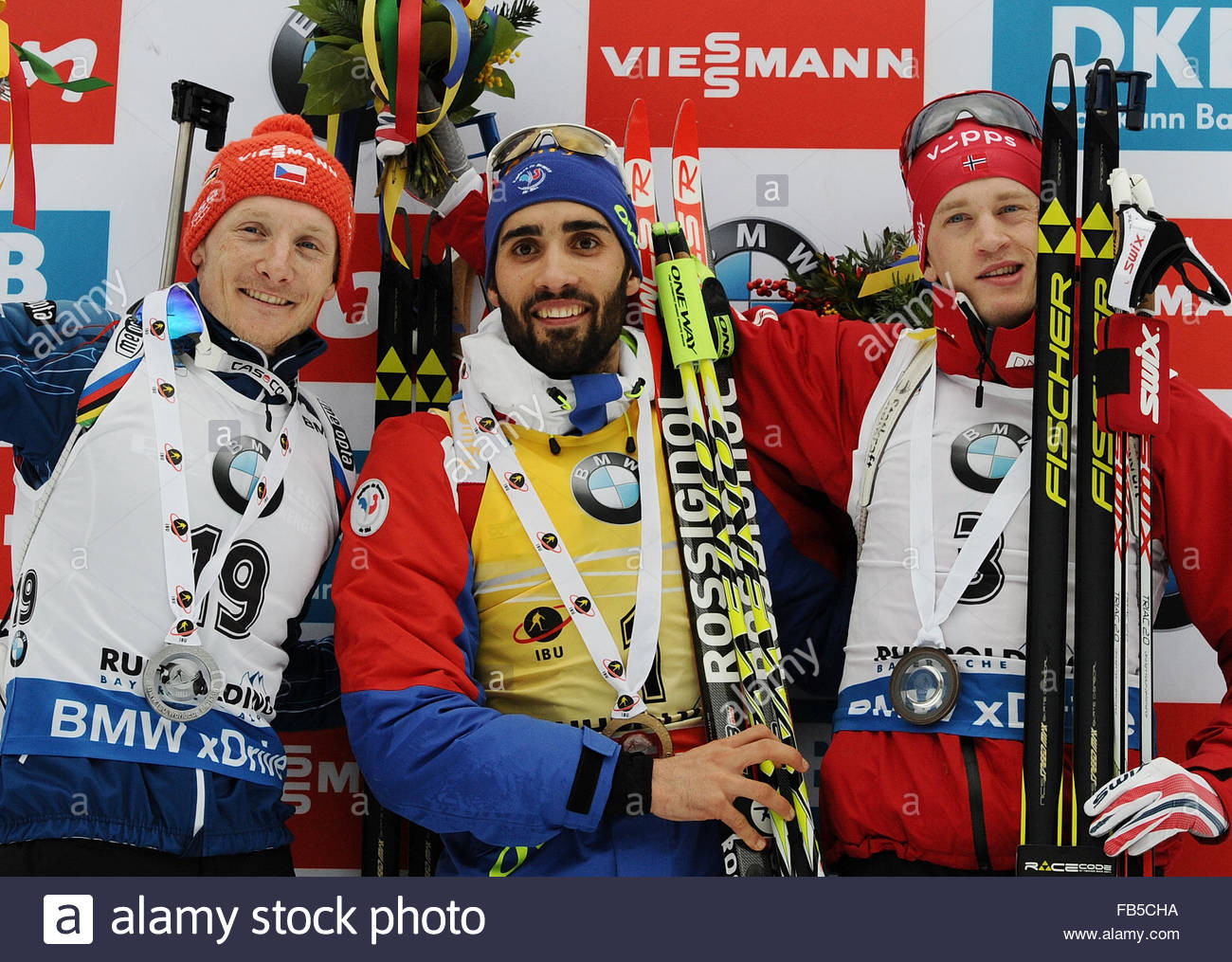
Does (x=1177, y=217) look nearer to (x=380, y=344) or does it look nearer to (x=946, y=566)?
(x=946, y=566)

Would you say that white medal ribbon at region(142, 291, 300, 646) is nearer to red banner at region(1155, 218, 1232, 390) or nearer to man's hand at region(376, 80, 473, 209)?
man's hand at region(376, 80, 473, 209)

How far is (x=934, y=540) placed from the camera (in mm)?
2330

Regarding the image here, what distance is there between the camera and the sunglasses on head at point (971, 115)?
248cm

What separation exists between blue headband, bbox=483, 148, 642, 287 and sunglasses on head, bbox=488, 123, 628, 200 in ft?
0.05

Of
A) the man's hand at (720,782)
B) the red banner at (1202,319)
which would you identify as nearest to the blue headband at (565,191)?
the man's hand at (720,782)

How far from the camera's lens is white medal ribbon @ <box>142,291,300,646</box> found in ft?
7.47

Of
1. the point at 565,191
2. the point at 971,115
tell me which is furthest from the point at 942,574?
the point at 565,191

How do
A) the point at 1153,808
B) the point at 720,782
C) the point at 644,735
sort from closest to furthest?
the point at 1153,808
the point at 720,782
the point at 644,735

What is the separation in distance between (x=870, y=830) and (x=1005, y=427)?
0.75 m

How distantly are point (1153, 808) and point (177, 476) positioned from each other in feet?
5.61

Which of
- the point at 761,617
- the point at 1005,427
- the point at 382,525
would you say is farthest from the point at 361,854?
the point at 1005,427

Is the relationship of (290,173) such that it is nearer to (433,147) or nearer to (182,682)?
(433,147)

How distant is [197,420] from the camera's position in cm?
241

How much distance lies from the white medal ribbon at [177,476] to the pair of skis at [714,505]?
73cm
